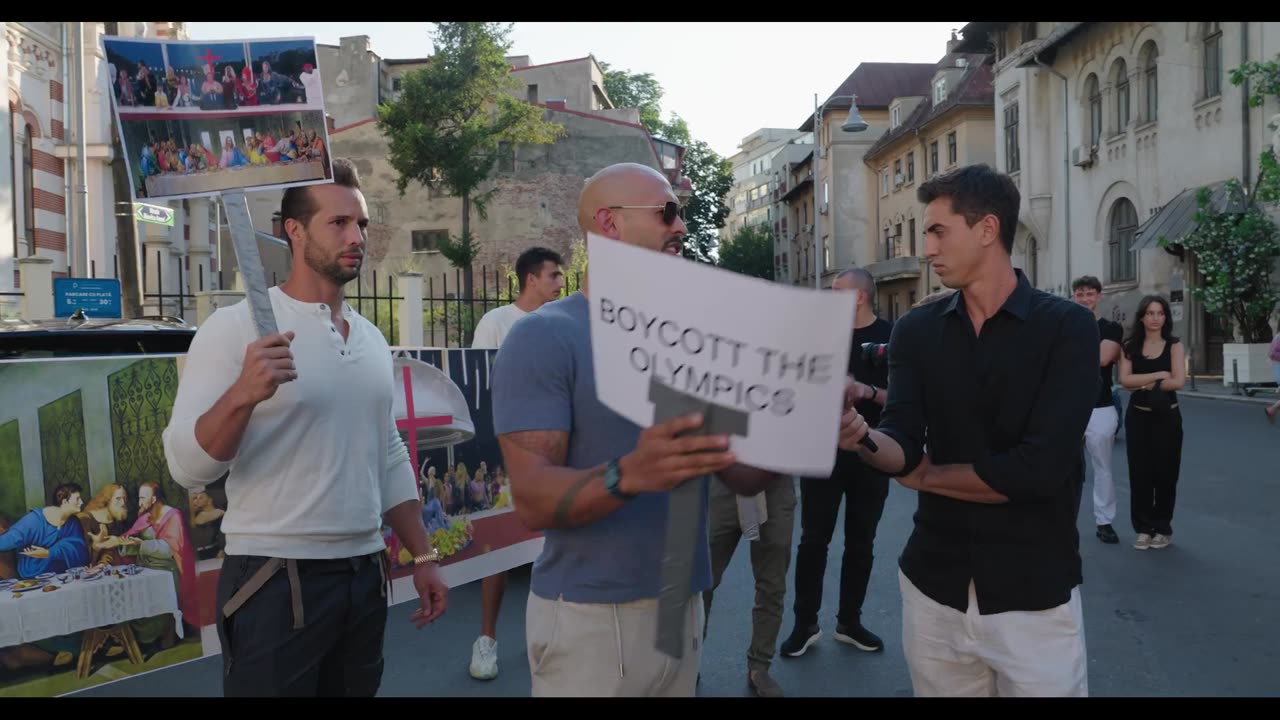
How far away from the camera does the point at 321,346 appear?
2951mm

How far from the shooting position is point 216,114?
109 inches

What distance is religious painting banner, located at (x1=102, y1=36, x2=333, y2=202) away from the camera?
2695 mm

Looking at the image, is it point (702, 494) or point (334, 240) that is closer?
point (702, 494)

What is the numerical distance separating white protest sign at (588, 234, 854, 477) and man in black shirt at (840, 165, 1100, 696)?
1.20m

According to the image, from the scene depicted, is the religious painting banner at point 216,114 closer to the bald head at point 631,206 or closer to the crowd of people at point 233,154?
the crowd of people at point 233,154

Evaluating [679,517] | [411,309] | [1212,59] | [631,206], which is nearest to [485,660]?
[631,206]

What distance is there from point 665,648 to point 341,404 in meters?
1.33

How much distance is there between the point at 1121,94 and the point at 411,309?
82.4ft

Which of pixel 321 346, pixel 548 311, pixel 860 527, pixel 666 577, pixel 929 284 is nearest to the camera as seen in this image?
pixel 666 577

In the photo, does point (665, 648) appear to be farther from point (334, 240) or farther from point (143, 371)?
point (143, 371)

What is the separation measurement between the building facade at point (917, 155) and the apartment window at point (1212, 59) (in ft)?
48.6

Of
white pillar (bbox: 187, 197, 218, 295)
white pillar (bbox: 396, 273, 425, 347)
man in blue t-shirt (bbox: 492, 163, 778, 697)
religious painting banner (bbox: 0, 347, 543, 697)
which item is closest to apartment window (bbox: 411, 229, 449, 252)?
white pillar (bbox: 187, 197, 218, 295)

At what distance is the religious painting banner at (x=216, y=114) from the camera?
270cm
